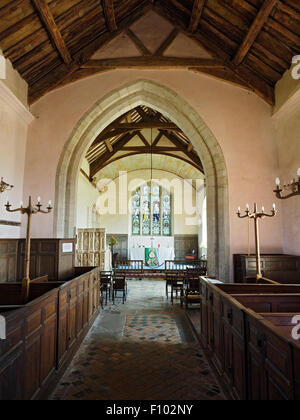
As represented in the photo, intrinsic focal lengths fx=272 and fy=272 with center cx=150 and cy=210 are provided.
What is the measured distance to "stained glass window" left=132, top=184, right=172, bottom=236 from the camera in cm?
1403

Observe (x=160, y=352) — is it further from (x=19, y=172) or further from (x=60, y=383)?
(x=19, y=172)

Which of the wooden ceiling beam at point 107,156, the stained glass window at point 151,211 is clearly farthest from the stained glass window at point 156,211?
the wooden ceiling beam at point 107,156

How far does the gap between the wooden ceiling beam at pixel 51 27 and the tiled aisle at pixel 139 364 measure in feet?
16.9

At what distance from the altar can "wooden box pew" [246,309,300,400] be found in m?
9.46

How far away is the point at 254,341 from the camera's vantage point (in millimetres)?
1848

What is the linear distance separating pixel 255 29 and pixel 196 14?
4.43 ft

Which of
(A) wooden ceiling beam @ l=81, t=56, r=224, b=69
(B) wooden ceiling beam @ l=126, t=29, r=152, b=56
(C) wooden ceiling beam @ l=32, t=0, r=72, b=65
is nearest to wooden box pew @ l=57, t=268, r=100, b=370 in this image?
(C) wooden ceiling beam @ l=32, t=0, r=72, b=65

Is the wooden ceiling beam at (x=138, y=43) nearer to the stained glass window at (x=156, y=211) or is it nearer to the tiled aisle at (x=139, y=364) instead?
the tiled aisle at (x=139, y=364)

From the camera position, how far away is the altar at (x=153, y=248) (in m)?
12.0

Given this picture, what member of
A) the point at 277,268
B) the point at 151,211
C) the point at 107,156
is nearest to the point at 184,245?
the point at 151,211

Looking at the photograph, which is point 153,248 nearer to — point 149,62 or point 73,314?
point 149,62

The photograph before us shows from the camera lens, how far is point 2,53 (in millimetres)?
4949
